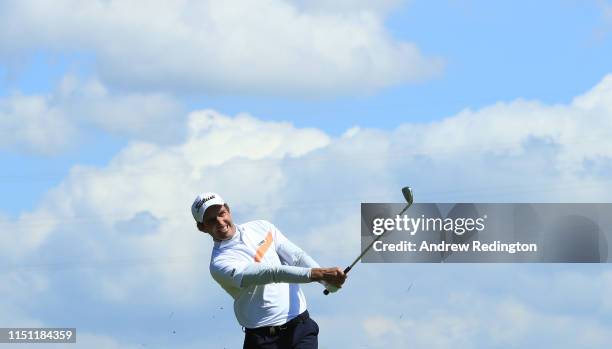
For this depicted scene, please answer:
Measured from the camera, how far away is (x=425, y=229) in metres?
40.9

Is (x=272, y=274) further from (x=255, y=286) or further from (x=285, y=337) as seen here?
(x=285, y=337)

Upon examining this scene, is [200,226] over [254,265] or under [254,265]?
over

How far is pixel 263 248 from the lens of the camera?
466 inches

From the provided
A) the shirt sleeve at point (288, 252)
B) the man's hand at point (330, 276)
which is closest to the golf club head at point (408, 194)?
the shirt sleeve at point (288, 252)

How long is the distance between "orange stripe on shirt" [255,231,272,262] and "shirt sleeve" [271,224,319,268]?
74 millimetres

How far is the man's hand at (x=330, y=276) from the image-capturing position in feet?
36.0

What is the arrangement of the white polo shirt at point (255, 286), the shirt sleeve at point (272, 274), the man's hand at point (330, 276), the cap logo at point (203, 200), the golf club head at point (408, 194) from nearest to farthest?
the man's hand at point (330, 276) → the shirt sleeve at point (272, 274) → the cap logo at point (203, 200) → the white polo shirt at point (255, 286) → the golf club head at point (408, 194)

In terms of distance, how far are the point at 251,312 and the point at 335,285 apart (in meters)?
1.07

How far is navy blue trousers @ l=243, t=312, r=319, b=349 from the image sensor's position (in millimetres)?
11805

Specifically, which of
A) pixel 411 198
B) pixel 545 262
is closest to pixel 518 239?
pixel 545 262

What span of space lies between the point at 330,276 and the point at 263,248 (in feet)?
3.24

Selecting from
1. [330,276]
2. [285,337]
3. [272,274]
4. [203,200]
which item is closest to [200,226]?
[203,200]

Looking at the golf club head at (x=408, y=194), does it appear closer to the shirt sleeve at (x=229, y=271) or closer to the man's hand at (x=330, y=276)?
the man's hand at (x=330, y=276)

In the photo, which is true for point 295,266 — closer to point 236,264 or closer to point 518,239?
point 236,264
